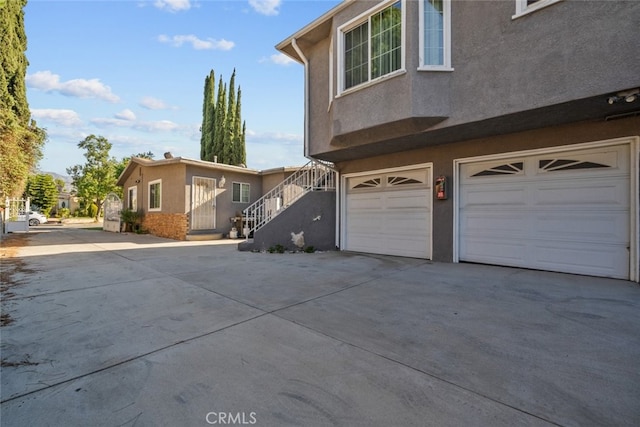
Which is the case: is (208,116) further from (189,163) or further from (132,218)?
(189,163)

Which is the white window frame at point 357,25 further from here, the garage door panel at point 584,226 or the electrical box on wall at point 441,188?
the garage door panel at point 584,226

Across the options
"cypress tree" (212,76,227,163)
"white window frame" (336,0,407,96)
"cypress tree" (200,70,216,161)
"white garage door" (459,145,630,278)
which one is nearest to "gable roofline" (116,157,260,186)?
"white window frame" (336,0,407,96)

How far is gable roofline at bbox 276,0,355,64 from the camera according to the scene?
299 inches

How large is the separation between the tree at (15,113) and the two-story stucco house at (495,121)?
36.8ft

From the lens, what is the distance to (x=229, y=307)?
390 cm

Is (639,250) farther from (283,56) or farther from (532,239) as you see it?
(283,56)

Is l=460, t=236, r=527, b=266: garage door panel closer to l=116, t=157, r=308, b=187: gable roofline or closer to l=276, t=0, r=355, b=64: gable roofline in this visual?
l=276, t=0, r=355, b=64: gable roofline

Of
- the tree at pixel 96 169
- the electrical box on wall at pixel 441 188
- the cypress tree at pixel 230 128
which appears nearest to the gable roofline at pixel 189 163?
the cypress tree at pixel 230 128

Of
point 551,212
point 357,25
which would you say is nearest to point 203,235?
point 357,25

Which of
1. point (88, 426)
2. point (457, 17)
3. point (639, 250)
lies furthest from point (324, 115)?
point (88, 426)

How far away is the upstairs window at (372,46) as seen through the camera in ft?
21.2

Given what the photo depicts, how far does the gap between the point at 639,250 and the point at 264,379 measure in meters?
6.80

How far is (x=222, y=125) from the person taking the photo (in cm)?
2675

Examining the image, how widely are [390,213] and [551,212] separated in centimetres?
377
